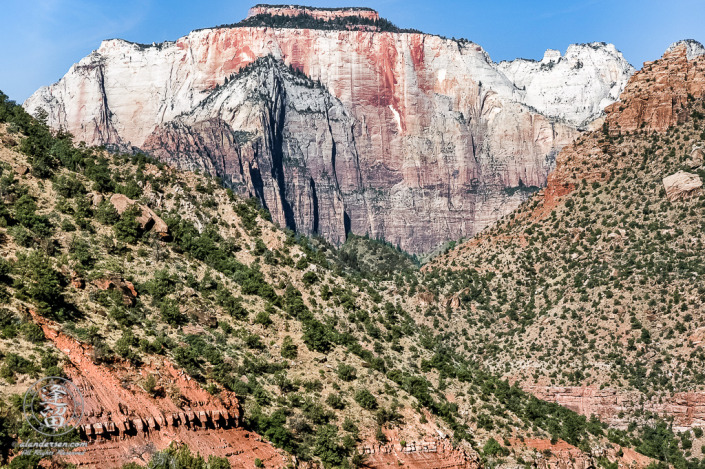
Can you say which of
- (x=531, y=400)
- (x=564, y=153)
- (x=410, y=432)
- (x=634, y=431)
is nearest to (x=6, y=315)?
(x=410, y=432)

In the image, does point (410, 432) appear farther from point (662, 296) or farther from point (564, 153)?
point (564, 153)

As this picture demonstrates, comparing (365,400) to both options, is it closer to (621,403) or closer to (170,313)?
(170,313)

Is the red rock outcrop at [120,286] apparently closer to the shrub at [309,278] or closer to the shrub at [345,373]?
the shrub at [345,373]

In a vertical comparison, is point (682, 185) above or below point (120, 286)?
above

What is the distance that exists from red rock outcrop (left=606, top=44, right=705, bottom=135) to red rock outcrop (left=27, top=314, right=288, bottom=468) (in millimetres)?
99721

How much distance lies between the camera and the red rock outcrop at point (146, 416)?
4128cm

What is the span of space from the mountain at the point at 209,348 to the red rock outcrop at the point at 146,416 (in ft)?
0.34

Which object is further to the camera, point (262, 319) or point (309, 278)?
point (309, 278)

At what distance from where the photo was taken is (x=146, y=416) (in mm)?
44000

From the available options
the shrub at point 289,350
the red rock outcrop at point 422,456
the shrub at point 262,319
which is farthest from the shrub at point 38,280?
the red rock outcrop at point 422,456

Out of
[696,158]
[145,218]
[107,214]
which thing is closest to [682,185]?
[696,158]

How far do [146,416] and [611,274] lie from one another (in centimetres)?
8075

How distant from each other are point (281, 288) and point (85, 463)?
37.2 metres

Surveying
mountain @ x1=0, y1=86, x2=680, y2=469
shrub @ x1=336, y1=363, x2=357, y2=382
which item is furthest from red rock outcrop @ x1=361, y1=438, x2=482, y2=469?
shrub @ x1=336, y1=363, x2=357, y2=382
